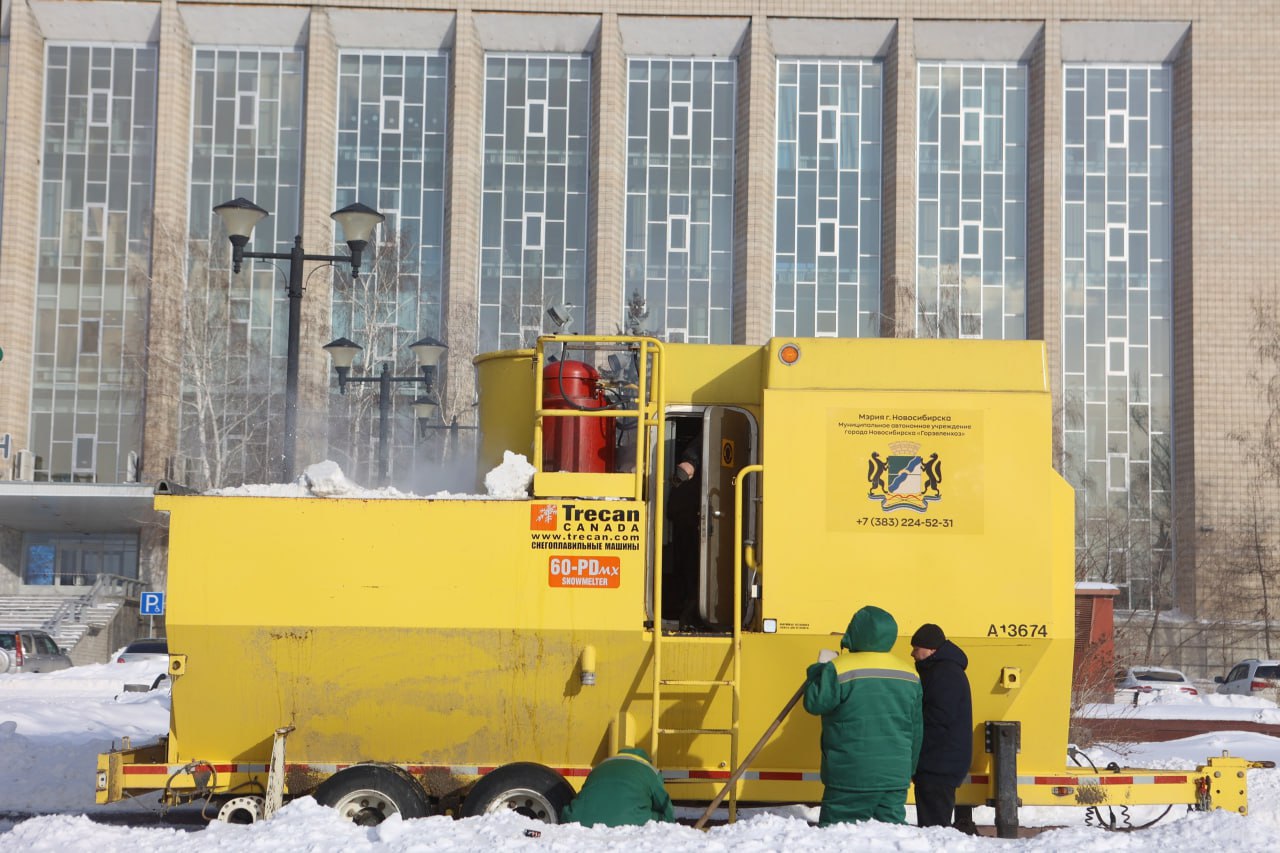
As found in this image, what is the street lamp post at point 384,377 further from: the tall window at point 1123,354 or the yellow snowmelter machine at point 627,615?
the tall window at point 1123,354

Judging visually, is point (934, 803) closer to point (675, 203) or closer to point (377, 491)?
point (377, 491)

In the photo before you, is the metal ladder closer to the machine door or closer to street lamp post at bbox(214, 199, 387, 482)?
the machine door

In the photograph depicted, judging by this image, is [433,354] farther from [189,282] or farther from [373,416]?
[189,282]

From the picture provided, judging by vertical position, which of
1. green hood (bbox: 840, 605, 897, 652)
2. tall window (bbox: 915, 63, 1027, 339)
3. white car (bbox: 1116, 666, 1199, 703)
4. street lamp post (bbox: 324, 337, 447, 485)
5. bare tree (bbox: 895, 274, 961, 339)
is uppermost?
tall window (bbox: 915, 63, 1027, 339)

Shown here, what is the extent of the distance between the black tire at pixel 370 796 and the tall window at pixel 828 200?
38.7 m

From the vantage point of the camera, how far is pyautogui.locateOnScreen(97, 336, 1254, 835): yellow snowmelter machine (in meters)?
8.45

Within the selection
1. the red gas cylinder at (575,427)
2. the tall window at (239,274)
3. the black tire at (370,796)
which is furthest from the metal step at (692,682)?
the tall window at (239,274)

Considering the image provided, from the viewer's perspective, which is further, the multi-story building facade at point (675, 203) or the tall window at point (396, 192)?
the multi-story building facade at point (675, 203)

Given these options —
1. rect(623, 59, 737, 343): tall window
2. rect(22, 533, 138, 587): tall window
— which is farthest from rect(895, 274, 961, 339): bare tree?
rect(22, 533, 138, 587): tall window

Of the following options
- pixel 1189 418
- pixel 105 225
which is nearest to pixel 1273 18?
pixel 1189 418

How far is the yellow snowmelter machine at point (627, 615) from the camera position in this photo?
845 cm

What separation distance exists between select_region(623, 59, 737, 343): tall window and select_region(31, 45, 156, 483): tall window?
16.6m

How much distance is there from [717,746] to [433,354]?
14737 millimetres

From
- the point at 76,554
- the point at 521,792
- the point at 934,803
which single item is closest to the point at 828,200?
the point at 76,554
